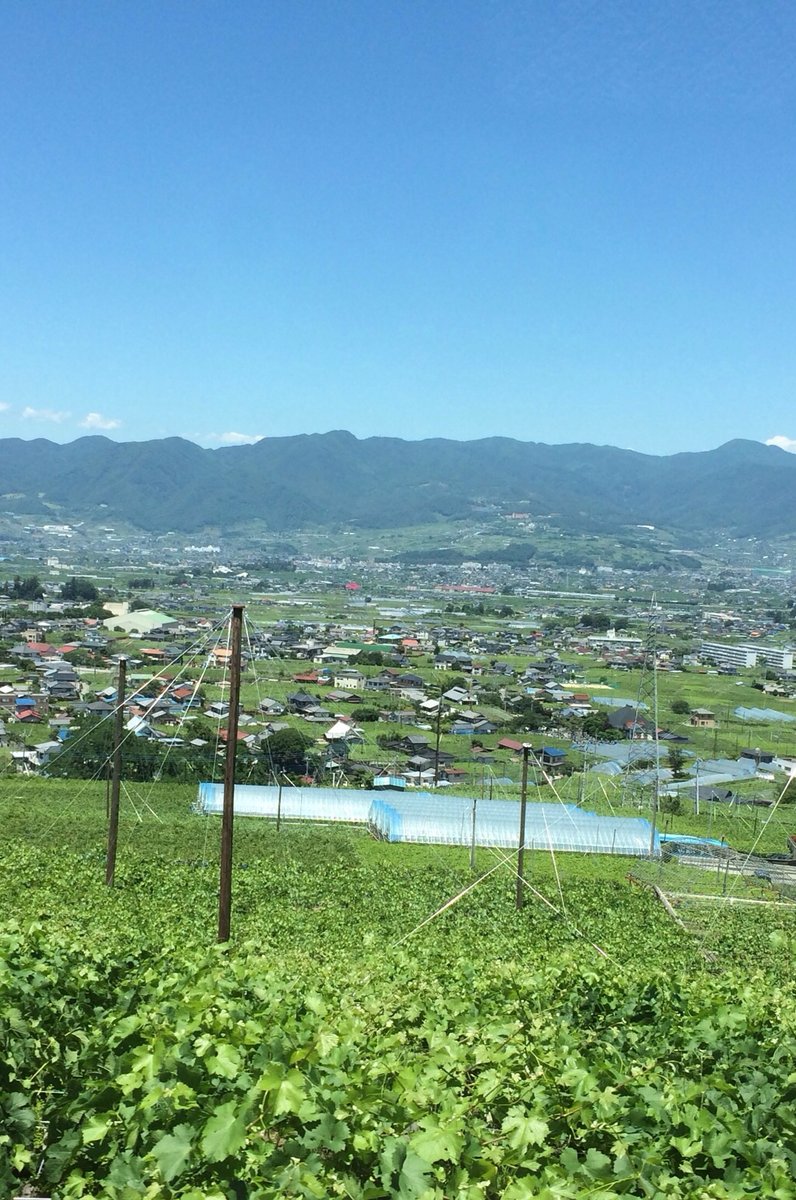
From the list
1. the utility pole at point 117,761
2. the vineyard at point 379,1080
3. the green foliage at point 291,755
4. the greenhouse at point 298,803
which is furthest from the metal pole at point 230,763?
the green foliage at point 291,755

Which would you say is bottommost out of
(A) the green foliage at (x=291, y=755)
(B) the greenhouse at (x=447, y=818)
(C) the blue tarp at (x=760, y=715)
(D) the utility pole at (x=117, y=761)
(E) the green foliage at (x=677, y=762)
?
(C) the blue tarp at (x=760, y=715)

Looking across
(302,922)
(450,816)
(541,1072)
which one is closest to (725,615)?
(450,816)

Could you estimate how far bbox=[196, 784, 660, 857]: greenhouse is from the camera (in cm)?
2817

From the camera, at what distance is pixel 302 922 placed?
1549 centimetres

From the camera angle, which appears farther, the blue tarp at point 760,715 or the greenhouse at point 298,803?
the blue tarp at point 760,715

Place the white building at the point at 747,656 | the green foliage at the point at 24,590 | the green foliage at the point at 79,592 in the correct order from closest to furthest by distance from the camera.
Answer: the white building at the point at 747,656, the green foliage at the point at 79,592, the green foliage at the point at 24,590

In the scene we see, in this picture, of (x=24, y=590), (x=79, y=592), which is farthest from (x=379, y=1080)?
(x=24, y=590)

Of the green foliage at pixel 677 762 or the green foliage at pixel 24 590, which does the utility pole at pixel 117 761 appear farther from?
the green foliage at pixel 24 590

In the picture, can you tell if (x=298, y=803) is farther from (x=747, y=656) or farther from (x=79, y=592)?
(x=79, y=592)

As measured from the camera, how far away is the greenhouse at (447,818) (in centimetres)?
2817

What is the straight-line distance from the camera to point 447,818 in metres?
28.6

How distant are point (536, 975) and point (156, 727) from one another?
40.5 meters

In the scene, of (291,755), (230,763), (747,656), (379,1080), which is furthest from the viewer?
(747,656)

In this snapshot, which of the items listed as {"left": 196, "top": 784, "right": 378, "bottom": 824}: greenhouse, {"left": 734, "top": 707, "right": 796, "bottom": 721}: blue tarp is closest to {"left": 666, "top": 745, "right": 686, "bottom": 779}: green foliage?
{"left": 734, "top": 707, "right": 796, "bottom": 721}: blue tarp
